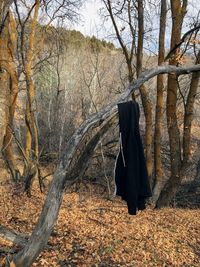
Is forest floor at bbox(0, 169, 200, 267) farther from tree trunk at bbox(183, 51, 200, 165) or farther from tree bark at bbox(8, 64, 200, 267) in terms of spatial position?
tree trunk at bbox(183, 51, 200, 165)

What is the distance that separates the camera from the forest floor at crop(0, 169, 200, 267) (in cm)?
568

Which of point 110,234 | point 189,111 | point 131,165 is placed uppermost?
point 189,111

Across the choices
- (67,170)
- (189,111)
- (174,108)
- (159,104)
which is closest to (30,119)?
(159,104)

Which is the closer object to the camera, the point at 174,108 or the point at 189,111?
the point at 189,111

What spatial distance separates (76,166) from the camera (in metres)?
4.36

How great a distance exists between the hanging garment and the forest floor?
199 centimetres

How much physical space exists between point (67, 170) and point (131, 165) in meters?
0.83

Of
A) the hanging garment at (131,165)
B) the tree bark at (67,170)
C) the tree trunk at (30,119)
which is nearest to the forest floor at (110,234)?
the tree trunk at (30,119)

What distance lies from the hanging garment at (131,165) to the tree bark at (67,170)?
0.82ft

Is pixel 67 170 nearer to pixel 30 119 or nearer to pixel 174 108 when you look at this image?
pixel 174 108

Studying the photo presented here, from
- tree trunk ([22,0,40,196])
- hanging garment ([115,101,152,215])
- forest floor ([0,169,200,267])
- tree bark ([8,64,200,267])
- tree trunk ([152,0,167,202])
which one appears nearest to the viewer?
hanging garment ([115,101,152,215])

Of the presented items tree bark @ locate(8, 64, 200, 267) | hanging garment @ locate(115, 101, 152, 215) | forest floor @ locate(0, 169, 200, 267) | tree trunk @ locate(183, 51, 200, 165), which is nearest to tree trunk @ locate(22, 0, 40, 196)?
forest floor @ locate(0, 169, 200, 267)

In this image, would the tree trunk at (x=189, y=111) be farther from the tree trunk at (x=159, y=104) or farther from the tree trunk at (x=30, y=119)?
the tree trunk at (x=30, y=119)

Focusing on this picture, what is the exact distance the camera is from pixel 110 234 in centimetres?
666
